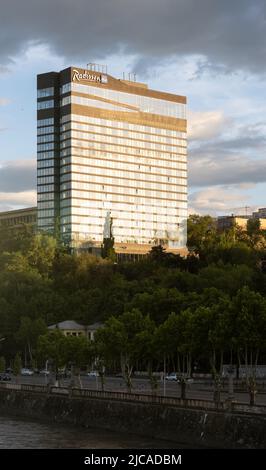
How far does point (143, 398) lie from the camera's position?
93.1m

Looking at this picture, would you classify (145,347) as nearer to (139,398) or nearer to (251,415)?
(139,398)

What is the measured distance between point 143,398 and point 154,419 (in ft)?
17.2

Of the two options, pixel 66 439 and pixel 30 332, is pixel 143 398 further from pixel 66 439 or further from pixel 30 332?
pixel 30 332

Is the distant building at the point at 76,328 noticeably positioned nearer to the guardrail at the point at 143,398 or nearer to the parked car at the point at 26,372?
the parked car at the point at 26,372

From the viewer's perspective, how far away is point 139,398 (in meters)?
93.8

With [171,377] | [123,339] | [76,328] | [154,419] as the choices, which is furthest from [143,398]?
[76,328]

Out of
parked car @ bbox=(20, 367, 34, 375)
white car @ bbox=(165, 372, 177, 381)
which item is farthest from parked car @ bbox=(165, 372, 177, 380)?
parked car @ bbox=(20, 367, 34, 375)

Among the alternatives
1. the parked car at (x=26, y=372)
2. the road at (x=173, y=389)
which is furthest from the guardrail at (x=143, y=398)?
the parked car at (x=26, y=372)

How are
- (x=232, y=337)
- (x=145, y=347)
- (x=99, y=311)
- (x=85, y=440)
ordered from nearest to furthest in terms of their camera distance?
(x=85, y=440) → (x=232, y=337) → (x=145, y=347) → (x=99, y=311)

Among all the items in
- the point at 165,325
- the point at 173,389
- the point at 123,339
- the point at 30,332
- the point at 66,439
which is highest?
the point at 165,325

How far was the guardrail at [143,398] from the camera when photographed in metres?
78.1

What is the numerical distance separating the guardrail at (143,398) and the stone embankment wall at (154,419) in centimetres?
66
